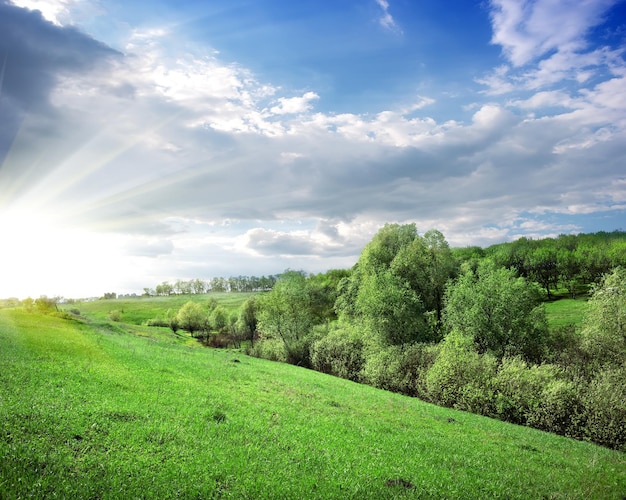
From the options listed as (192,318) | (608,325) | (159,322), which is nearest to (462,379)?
(608,325)

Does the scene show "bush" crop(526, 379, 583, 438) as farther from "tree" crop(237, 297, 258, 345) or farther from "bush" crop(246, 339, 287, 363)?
"tree" crop(237, 297, 258, 345)

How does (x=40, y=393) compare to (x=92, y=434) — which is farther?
(x=40, y=393)

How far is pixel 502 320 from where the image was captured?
171 feet

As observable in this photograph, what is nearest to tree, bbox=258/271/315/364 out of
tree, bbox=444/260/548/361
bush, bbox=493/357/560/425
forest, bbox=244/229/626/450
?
forest, bbox=244/229/626/450

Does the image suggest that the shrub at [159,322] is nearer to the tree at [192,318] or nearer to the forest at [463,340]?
the tree at [192,318]

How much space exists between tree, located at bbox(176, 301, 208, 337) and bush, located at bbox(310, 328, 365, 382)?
7833 cm

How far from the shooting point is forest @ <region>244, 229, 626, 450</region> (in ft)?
115

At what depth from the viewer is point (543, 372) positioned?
36.8 meters

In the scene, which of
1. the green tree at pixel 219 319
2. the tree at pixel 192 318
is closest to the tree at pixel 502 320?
the green tree at pixel 219 319

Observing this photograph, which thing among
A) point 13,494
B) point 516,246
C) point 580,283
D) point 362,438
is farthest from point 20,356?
point 516,246

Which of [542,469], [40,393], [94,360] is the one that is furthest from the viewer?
[94,360]

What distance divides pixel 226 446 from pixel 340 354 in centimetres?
5217

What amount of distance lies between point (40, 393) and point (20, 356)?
8044mm

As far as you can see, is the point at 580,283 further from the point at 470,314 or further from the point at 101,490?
the point at 101,490
